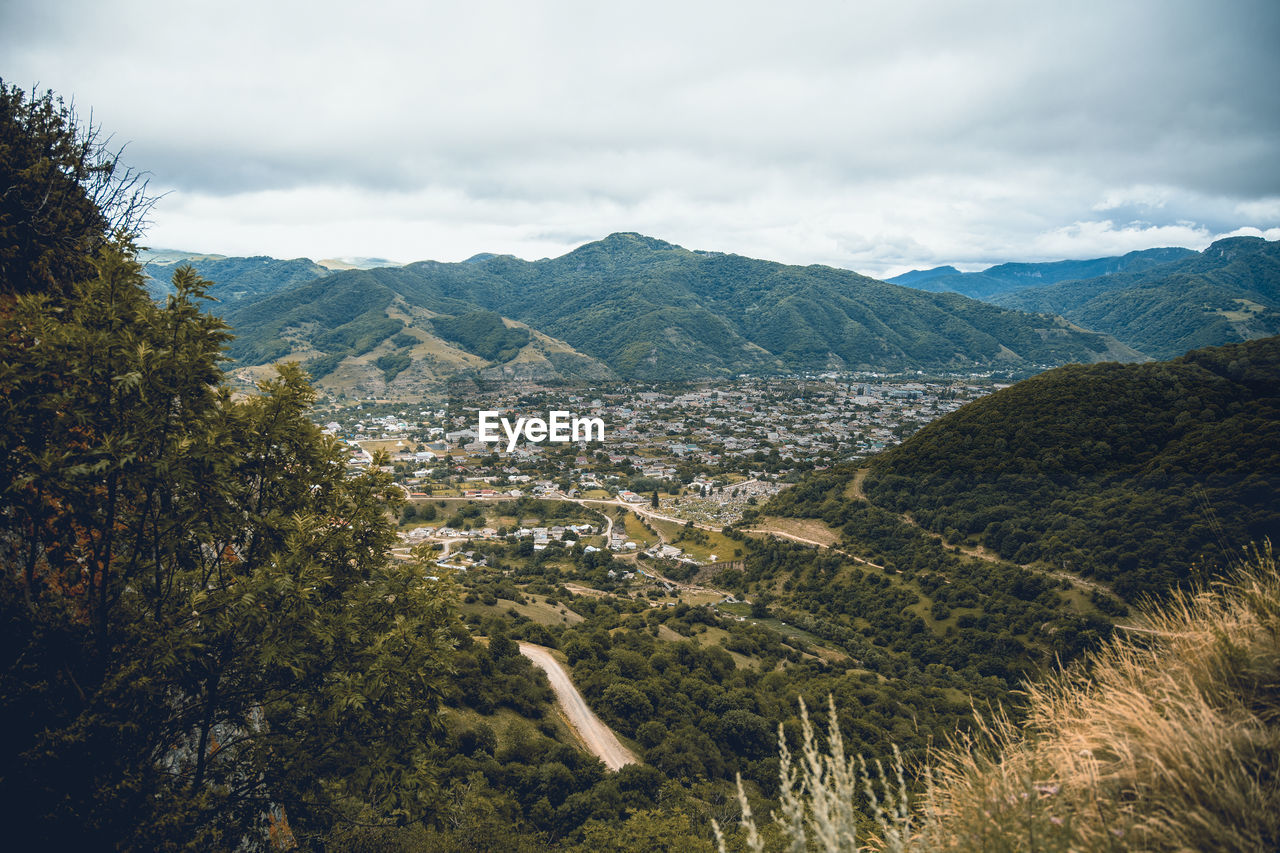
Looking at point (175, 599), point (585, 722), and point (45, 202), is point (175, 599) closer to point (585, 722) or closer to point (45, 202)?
point (45, 202)

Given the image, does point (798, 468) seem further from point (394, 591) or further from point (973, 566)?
point (394, 591)

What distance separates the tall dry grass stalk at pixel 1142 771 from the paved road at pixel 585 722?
16.6m

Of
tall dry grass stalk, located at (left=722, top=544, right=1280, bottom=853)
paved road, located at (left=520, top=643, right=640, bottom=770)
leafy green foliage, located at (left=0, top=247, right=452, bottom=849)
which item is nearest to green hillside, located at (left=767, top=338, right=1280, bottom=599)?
paved road, located at (left=520, top=643, right=640, bottom=770)

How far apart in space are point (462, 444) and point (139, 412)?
100 meters

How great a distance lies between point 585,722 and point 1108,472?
4078 cm

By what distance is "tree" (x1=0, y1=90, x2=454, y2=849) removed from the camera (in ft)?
15.5

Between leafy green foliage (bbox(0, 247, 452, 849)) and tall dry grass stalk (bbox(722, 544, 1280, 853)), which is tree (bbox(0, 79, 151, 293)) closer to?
leafy green foliage (bbox(0, 247, 452, 849))

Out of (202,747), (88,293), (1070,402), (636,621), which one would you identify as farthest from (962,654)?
(88,293)

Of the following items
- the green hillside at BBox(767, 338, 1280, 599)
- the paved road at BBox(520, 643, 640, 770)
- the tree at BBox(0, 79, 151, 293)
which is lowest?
the paved road at BBox(520, 643, 640, 770)

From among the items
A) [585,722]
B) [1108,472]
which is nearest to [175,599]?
[585,722]

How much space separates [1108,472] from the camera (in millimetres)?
38656

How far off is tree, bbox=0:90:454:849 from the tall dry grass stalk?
15.9 ft

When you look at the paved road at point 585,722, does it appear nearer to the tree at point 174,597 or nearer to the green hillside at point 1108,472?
the tree at point 174,597

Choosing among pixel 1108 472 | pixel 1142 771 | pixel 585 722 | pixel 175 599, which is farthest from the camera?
pixel 1108 472
